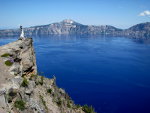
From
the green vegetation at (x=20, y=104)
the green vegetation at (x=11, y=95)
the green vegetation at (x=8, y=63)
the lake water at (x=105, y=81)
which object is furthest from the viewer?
the lake water at (x=105, y=81)

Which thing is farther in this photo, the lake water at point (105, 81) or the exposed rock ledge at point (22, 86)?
the lake water at point (105, 81)

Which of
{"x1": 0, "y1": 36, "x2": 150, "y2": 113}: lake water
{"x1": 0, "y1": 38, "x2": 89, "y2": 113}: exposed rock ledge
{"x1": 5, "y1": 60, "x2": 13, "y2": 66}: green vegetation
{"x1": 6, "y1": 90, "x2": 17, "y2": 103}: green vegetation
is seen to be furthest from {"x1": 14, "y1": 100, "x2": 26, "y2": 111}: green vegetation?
{"x1": 0, "y1": 36, "x2": 150, "y2": 113}: lake water

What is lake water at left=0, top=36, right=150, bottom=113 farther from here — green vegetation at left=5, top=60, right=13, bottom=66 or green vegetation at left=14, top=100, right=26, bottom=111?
green vegetation at left=14, top=100, right=26, bottom=111

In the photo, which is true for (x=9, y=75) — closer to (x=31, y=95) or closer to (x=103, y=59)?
(x=31, y=95)

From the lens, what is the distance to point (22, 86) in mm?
25547

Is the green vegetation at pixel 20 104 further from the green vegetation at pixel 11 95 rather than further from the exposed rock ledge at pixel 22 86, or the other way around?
the green vegetation at pixel 11 95

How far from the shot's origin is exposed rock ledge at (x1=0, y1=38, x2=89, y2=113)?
21.8 m

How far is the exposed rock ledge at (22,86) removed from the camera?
71.5 ft

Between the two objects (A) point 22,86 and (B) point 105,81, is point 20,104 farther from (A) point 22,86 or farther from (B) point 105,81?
(B) point 105,81

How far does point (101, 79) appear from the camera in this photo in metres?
107

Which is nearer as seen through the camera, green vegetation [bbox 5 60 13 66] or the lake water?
green vegetation [bbox 5 60 13 66]

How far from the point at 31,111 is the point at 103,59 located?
135578mm

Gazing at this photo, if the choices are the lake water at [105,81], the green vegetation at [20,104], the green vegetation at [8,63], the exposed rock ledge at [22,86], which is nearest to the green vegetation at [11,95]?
the exposed rock ledge at [22,86]

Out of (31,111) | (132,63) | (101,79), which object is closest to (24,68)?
(31,111)
